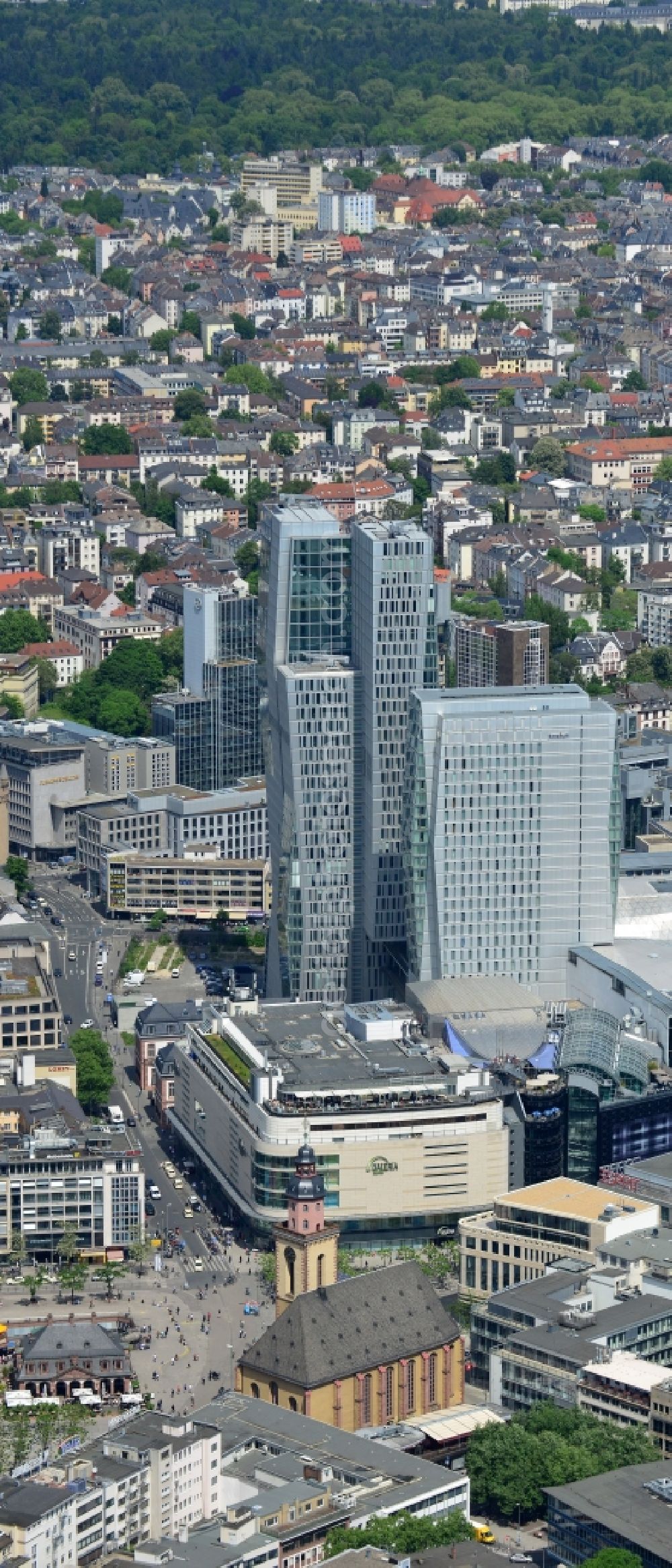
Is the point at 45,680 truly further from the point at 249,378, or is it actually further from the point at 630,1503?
the point at 630,1503

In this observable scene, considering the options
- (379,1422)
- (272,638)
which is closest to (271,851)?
(272,638)

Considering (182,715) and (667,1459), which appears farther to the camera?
(182,715)

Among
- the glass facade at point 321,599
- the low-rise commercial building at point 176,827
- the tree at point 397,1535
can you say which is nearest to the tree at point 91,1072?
the glass facade at point 321,599

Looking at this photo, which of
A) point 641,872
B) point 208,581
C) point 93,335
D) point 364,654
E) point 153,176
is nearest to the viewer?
point 364,654

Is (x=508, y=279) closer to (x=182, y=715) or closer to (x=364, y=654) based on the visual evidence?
(x=182, y=715)

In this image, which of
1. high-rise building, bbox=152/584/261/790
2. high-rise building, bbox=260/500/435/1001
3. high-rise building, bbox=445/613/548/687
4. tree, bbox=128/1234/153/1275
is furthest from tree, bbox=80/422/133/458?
tree, bbox=128/1234/153/1275

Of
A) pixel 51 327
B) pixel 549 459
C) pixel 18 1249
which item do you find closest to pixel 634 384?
pixel 549 459

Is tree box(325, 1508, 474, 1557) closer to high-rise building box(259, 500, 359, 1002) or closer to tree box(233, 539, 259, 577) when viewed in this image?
high-rise building box(259, 500, 359, 1002)
